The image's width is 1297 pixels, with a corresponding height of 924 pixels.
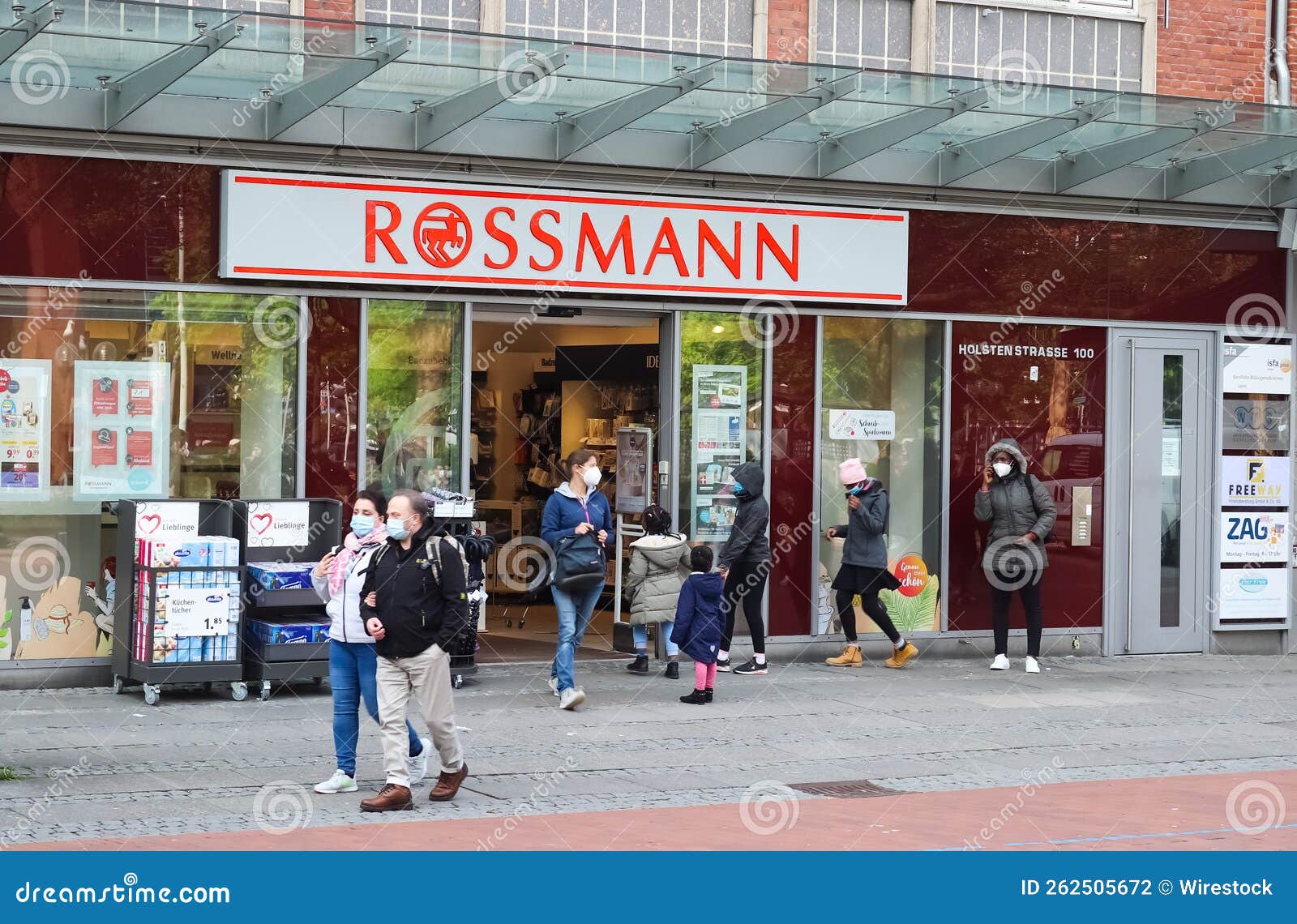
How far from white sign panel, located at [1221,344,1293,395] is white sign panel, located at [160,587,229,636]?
9.37 metres

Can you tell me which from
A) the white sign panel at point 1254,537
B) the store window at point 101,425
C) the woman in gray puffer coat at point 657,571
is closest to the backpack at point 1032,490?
the white sign panel at point 1254,537

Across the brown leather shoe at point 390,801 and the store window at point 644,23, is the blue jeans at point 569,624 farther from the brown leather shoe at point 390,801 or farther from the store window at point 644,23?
the store window at point 644,23

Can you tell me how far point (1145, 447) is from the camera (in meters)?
15.3

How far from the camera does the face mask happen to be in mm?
8484

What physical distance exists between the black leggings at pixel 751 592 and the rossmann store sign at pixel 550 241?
2.30 m

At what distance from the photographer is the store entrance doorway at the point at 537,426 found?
1544 cm

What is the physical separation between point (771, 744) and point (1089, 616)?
5816 millimetres

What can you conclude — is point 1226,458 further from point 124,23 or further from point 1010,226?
point 124,23

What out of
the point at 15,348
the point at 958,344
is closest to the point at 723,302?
the point at 958,344

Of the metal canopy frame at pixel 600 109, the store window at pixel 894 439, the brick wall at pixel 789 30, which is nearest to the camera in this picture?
the metal canopy frame at pixel 600 109

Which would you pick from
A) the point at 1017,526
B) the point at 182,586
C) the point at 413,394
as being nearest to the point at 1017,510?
the point at 1017,526

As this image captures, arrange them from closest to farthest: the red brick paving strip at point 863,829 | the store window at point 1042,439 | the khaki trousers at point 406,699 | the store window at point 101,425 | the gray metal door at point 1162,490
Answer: the red brick paving strip at point 863,829, the khaki trousers at point 406,699, the store window at point 101,425, the store window at point 1042,439, the gray metal door at point 1162,490

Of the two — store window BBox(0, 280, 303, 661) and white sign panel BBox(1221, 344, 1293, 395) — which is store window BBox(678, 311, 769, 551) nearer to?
store window BBox(0, 280, 303, 661)

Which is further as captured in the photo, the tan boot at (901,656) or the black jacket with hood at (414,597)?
the tan boot at (901,656)
